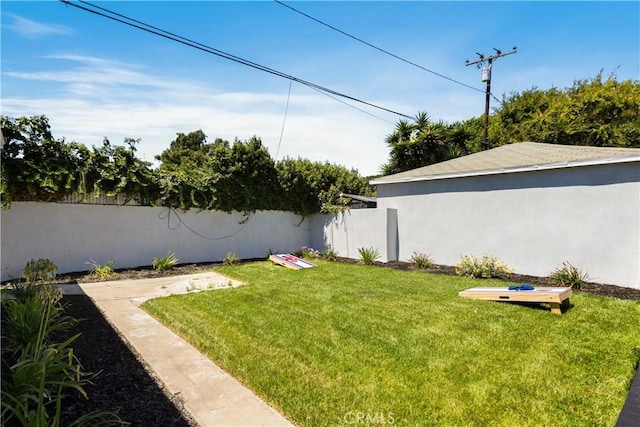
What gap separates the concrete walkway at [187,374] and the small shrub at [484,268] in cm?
734

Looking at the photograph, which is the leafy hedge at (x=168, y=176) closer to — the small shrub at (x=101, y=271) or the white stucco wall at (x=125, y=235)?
the white stucco wall at (x=125, y=235)

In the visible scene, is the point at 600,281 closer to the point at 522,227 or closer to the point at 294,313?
the point at 522,227

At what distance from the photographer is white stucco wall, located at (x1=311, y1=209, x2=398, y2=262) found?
1241 cm

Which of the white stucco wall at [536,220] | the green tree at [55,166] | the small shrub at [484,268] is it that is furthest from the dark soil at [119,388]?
the white stucco wall at [536,220]

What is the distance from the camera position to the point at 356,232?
13.4 m

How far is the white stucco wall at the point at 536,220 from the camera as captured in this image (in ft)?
25.7

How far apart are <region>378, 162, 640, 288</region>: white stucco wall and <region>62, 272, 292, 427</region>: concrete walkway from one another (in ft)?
28.5

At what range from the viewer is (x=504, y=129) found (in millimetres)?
21000

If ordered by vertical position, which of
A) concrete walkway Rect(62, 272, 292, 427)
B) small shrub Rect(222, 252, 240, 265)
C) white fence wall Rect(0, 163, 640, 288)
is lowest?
small shrub Rect(222, 252, 240, 265)

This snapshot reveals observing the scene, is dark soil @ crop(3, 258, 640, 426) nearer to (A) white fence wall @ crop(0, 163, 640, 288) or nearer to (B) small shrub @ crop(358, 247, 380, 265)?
(A) white fence wall @ crop(0, 163, 640, 288)

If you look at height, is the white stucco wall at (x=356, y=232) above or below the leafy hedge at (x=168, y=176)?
below

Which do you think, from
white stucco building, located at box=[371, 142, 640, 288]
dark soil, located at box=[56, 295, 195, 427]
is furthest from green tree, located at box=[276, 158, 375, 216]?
dark soil, located at box=[56, 295, 195, 427]

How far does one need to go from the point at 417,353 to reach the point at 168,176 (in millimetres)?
10080

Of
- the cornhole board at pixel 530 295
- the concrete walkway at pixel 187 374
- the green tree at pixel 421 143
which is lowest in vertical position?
the concrete walkway at pixel 187 374
